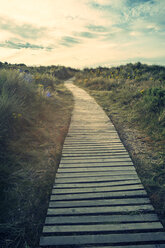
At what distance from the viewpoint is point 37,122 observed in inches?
206

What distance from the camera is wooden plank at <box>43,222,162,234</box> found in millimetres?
2062

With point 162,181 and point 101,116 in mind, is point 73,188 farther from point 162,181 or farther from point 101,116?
point 101,116

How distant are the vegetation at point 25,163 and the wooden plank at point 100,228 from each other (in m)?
0.23

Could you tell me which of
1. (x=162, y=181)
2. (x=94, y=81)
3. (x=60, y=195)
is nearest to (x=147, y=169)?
→ (x=162, y=181)

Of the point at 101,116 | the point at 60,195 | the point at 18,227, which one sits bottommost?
the point at 18,227

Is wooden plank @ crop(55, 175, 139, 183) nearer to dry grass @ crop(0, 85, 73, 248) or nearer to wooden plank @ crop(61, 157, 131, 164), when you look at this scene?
dry grass @ crop(0, 85, 73, 248)

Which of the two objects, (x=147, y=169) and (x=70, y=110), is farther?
(x=70, y=110)

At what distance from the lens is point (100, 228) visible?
2.08 m

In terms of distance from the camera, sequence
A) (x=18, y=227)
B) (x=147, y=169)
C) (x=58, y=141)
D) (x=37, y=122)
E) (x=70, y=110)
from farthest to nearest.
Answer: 1. (x=70, y=110)
2. (x=37, y=122)
3. (x=58, y=141)
4. (x=147, y=169)
5. (x=18, y=227)

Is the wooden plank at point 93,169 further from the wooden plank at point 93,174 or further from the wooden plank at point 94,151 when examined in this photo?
the wooden plank at point 94,151

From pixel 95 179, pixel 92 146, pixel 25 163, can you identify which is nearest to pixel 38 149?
pixel 25 163

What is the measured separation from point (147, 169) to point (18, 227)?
2.38 metres

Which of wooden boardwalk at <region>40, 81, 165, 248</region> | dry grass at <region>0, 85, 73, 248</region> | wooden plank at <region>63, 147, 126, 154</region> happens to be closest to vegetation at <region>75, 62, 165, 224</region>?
wooden boardwalk at <region>40, 81, 165, 248</region>

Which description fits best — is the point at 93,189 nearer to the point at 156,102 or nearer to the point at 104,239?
the point at 104,239
